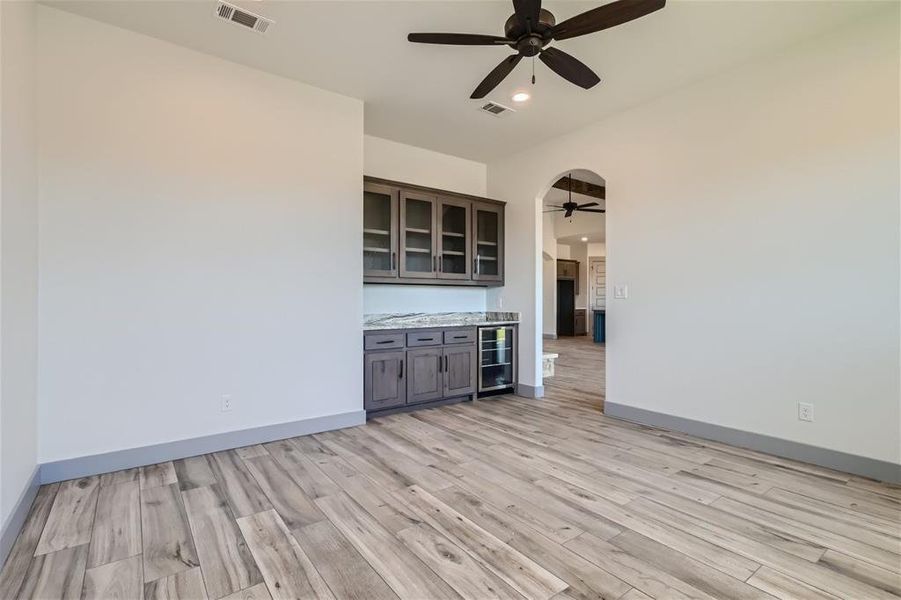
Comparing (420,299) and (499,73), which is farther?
(420,299)

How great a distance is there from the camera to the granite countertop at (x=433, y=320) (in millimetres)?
4297

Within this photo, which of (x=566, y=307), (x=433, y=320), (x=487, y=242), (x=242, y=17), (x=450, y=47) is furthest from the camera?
(x=566, y=307)

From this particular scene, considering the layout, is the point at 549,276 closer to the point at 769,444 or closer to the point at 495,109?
the point at 495,109

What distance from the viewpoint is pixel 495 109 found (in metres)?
3.89

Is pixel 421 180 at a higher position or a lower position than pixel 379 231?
higher

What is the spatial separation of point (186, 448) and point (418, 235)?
2.83m

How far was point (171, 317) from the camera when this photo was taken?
115 inches

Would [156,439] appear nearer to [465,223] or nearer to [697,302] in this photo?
[465,223]

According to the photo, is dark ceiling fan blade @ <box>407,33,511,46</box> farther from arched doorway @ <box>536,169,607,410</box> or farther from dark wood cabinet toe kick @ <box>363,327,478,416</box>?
arched doorway @ <box>536,169,607,410</box>

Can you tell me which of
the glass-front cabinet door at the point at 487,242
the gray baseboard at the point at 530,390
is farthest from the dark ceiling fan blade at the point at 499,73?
the gray baseboard at the point at 530,390

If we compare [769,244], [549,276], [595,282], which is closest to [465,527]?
[769,244]

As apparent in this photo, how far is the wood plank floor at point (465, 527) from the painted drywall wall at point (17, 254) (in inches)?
15.1

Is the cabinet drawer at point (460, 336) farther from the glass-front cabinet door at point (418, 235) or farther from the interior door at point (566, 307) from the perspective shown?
the interior door at point (566, 307)

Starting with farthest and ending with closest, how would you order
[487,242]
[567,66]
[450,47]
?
[487,242], [450,47], [567,66]
